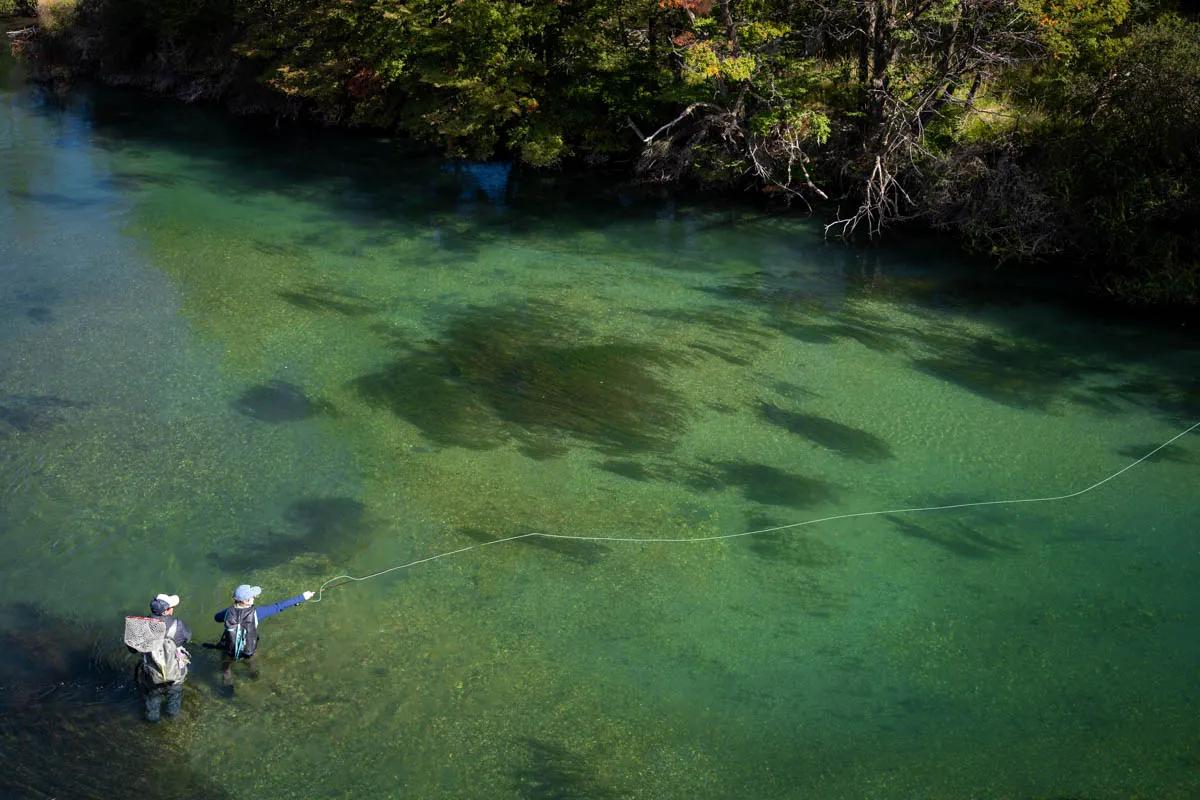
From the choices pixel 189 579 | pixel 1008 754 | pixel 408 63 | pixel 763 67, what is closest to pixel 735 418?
pixel 1008 754

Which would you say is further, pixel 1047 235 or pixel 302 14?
pixel 302 14

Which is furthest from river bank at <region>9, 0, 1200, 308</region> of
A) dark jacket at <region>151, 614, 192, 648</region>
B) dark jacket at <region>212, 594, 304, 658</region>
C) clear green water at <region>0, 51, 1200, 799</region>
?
dark jacket at <region>151, 614, 192, 648</region>

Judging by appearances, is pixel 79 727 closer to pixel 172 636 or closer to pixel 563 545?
pixel 172 636

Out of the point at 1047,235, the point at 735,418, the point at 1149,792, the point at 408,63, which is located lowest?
the point at 1149,792

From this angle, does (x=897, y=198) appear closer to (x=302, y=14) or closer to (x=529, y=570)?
(x=529, y=570)

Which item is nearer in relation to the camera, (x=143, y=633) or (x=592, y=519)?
(x=143, y=633)

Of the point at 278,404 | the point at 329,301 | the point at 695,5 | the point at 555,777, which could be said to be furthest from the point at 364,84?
the point at 555,777

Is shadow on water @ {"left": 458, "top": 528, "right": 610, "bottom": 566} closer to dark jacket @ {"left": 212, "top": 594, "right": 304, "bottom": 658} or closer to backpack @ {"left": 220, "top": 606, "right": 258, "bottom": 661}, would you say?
dark jacket @ {"left": 212, "top": 594, "right": 304, "bottom": 658}
